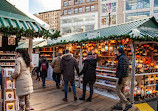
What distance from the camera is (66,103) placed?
213 inches

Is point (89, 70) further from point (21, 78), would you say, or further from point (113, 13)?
point (113, 13)

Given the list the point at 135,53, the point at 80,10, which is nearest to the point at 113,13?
the point at 80,10

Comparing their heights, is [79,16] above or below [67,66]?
above

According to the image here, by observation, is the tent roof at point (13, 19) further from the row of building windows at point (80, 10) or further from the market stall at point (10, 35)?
the row of building windows at point (80, 10)

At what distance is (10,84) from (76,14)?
3553cm

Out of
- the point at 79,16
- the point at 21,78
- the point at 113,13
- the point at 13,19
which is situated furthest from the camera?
the point at 79,16

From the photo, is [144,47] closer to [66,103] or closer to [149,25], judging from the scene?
[149,25]

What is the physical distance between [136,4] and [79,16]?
45.2ft

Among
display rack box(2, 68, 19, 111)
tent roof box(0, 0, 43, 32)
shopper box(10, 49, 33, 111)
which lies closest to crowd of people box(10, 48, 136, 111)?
shopper box(10, 49, 33, 111)

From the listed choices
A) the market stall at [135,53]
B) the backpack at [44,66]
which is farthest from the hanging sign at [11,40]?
the market stall at [135,53]

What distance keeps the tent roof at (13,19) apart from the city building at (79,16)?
97.2 ft

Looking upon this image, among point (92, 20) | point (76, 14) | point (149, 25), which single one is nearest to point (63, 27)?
point (76, 14)

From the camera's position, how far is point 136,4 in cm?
2862

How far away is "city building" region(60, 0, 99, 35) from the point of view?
35.1m
